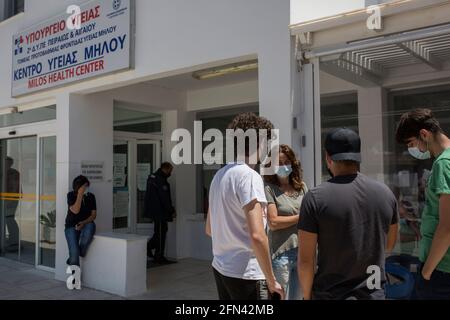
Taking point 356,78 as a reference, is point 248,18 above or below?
above

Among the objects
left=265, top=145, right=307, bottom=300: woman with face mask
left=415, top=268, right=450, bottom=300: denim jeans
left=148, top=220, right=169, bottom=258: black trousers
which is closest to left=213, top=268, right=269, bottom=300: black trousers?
left=265, top=145, right=307, bottom=300: woman with face mask

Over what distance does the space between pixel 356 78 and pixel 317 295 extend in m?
2.57

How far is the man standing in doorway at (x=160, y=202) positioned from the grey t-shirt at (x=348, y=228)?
5346 millimetres

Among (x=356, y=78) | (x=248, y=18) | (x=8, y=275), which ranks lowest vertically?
(x=8, y=275)

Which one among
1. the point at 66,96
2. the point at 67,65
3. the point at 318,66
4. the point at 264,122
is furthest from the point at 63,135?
the point at 264,122

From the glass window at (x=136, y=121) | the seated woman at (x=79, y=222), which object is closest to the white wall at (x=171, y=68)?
the glass window at (x=136, y=121)

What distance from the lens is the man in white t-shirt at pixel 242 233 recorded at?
2547mm

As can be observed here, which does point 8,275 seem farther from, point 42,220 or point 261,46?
point 261,46

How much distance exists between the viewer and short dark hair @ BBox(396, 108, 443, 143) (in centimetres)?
251

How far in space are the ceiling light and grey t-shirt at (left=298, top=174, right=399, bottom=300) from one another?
11.5ft

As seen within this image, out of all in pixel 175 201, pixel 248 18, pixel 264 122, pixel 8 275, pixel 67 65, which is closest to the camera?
pixel 264 122

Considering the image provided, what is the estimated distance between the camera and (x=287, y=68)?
3979 millimetres

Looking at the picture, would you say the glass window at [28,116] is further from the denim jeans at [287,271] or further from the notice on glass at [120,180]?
the denim jeans at [287,271]

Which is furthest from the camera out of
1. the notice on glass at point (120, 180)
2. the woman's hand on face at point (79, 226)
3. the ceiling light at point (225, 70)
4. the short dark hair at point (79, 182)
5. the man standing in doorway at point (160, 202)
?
the notice on glass at point (120, 180)
